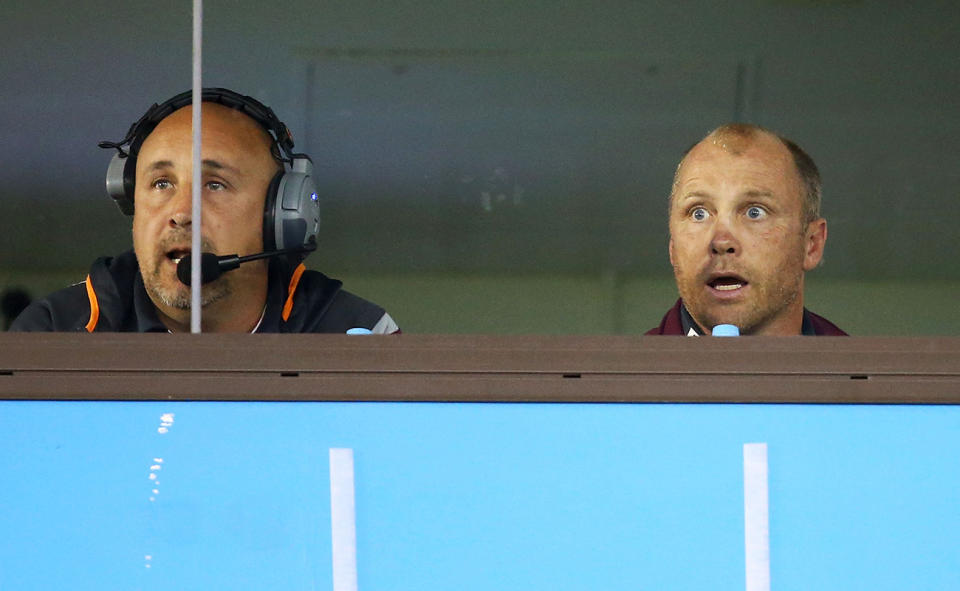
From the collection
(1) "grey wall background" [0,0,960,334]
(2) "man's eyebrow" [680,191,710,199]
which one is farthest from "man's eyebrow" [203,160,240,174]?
(1) "grey wall background" [0,0,960,334]

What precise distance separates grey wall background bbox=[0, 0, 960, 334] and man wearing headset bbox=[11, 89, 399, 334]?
1.48 m

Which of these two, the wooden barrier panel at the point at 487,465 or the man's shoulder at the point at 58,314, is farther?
the man's shoulder at the point at 58,314

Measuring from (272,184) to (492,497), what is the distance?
2.72 feet

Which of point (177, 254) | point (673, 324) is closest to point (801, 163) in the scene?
point (673, 324)

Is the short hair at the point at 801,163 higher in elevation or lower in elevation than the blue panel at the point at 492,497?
higher

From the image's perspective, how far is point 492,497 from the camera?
4.91 ft

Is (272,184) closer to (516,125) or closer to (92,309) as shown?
(92,309)

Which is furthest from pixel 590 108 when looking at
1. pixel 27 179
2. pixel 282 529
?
pixel 282 529

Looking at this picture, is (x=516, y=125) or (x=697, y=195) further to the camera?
(x=516, y=125)

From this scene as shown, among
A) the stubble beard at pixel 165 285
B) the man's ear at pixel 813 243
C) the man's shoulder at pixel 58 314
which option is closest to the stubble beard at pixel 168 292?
the stubble beard at pixel 165 285

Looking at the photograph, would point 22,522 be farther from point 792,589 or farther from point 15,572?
point 792,589

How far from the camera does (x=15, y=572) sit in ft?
4.98

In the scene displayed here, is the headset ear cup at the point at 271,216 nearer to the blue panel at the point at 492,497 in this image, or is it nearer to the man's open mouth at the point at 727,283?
the blue panel at the point at 492,497

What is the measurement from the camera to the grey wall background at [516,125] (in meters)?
3.61
